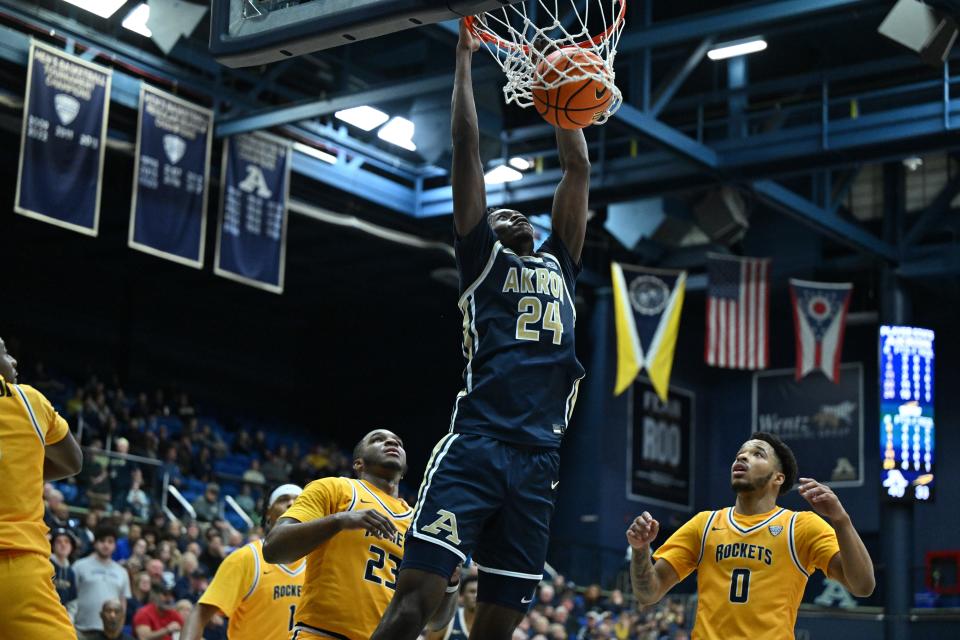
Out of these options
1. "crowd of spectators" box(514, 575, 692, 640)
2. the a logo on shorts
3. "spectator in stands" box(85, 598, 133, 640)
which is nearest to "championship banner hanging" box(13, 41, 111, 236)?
"spectator in stands" box(85, 598, 133, 640)

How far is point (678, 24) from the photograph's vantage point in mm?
18453

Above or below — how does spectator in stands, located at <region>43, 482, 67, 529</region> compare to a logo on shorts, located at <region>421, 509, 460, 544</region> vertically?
below

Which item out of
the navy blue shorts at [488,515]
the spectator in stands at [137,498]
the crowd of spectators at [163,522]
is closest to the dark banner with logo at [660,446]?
the crowd of spectators at [163,522]

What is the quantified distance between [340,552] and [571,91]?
2.37 m

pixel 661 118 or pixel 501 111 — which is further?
pixel 661 118

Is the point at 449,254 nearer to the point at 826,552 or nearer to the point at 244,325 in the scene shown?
the point at 244,325

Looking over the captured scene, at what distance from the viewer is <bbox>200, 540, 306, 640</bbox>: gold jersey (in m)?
7.83

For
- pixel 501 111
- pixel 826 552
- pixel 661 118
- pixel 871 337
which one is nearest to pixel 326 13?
pixel 826 552

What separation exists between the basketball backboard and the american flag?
18038 mm

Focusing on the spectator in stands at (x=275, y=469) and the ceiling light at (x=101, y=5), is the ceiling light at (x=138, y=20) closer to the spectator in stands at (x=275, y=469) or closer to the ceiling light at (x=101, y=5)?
the ceiling light at (x=101, y=5)

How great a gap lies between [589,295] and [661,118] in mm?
4865

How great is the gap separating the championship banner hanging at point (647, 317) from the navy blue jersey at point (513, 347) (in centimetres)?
1823

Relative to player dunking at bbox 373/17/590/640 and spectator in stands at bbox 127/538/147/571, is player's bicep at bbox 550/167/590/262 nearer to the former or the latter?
player dunking at bbox 373/17/590/640

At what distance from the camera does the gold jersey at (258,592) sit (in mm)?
7828
